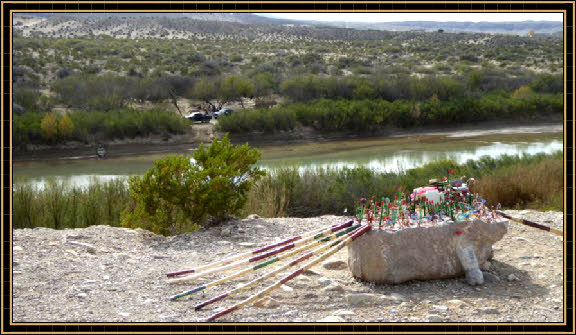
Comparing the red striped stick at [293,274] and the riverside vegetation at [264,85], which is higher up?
the riverside vegetation at [264,85]

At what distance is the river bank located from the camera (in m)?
29.4

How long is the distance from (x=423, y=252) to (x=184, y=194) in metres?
4.04

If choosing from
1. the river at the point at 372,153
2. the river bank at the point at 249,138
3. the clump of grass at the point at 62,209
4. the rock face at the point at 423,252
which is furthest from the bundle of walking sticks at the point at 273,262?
the river bank at the point at 249,138

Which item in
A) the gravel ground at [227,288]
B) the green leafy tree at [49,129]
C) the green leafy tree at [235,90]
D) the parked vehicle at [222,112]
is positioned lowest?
the gravel ground at [227,288]

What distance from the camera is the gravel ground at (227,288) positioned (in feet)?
21.3

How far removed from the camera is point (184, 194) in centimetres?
1000

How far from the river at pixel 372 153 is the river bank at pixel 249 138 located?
1.85 ft

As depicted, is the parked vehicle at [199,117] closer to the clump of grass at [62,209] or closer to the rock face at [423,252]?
the clump of grass at [62,209]

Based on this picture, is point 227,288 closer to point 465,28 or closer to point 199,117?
point 199,117

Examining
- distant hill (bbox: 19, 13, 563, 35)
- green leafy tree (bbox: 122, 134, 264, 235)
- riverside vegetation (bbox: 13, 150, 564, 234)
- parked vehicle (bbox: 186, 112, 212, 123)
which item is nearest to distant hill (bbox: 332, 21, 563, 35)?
distant hill (bbox: 19, 13, 563, 35)

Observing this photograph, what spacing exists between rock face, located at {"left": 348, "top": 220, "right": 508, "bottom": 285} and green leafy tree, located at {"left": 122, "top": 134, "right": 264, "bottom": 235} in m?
3.16

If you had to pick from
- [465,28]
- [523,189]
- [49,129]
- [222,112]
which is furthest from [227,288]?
[465,28]

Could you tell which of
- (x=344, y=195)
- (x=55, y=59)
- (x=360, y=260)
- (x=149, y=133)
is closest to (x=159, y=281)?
(x=360, y=260)

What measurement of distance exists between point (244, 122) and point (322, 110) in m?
4.37
